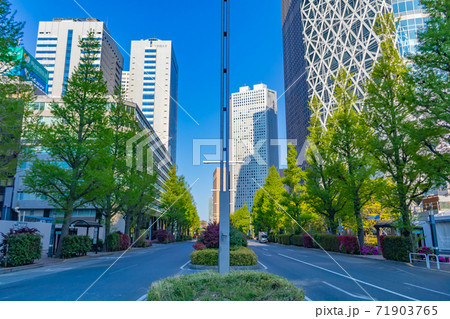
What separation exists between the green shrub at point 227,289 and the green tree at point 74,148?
16048mm

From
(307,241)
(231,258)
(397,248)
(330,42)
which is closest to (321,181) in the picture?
(307,241)

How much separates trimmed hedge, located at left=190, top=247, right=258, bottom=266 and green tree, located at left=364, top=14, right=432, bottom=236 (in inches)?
426

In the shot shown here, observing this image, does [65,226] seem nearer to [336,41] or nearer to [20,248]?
[20,248]

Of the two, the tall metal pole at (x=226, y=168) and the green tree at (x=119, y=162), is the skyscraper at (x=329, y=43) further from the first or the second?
the tall metal pole at (x=226, y=168)

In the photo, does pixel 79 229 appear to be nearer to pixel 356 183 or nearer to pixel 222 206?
pixel 356 183

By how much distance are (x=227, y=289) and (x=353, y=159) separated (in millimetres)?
21283

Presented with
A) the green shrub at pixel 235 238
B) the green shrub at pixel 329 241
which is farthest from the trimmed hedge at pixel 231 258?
the green shrub at pixel 329 241

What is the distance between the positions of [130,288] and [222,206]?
13.4ft

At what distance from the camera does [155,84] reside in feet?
404

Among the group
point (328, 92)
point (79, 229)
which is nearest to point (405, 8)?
point (328, 92)

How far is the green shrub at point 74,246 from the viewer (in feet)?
67.8

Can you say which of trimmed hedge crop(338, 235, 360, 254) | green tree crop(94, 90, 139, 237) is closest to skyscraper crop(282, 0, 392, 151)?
trimmed hedge crop(338, 235, 360, 254)

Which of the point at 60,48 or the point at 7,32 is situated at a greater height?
the point at 60,48

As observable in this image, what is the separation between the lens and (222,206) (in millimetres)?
7887
